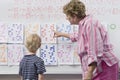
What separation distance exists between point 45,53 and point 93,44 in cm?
69

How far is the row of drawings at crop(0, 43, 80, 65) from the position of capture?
7.40 ft

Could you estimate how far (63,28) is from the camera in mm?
2246

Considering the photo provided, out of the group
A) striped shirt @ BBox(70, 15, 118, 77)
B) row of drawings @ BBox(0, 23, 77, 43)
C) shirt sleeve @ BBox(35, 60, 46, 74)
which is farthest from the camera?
row of drawings @ BBox(0, 23, 77, 43)

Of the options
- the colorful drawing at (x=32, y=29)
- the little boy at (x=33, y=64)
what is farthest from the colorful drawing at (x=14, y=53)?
the little boy at (x=33, y=64)

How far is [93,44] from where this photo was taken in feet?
5.35

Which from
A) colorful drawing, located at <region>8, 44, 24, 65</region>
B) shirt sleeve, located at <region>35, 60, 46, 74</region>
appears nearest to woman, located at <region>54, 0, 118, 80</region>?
shirt sleeve, located at <region>35, 60, 46, 74</region>

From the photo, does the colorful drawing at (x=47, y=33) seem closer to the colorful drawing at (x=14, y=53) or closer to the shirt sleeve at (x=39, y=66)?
the colorful drawing at (x=14, y=53)

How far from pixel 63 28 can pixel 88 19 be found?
58cm

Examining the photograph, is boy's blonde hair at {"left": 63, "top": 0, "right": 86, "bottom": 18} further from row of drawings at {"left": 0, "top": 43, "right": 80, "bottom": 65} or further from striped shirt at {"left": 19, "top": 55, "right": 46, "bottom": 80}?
row of drawings at {"left": 0, "top": 43, "right": 80, "bottom": 65}

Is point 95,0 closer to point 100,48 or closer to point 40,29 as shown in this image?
point 40,29

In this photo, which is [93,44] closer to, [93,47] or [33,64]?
[93,47]

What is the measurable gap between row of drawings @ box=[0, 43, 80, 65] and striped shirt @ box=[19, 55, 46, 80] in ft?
0.84

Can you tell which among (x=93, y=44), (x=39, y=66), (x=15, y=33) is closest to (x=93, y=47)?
(x=93, y=44)

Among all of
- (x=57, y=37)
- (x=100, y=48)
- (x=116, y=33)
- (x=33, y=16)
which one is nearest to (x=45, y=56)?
(x=57, y=37)
